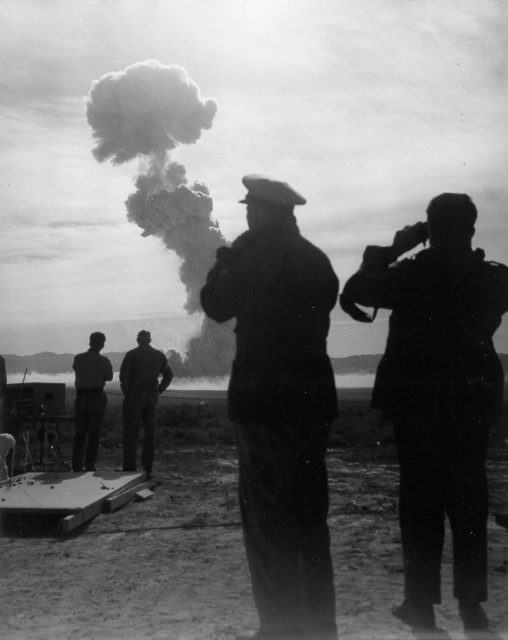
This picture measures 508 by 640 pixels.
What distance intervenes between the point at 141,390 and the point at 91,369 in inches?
25.4

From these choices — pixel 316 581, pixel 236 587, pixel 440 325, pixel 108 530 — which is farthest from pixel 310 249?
pixel 108 530

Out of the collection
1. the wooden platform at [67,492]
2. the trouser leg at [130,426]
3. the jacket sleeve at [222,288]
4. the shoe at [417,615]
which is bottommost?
the wooden platform at [67,492]

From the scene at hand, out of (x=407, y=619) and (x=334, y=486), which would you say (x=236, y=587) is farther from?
(x=334, y=486)

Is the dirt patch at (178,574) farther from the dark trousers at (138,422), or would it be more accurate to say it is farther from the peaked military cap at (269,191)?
the peaked military cap at (269,191)

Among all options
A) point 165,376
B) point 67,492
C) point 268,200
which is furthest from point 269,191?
point 165,376

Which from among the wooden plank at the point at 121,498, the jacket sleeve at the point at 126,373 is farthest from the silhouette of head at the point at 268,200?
the jacket sleeve at the point at 126,373

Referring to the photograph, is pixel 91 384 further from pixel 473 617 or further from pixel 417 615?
pixel 473 617

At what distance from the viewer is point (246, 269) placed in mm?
3240

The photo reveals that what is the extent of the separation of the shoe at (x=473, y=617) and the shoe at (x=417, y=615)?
0.13m

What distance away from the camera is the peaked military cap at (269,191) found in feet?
11.0

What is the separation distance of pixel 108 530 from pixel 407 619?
4059 mm

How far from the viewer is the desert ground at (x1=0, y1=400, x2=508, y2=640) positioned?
3.80m

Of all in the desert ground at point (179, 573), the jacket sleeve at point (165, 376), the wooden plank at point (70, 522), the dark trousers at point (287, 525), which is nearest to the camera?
the dark trousers at point (287, 525)

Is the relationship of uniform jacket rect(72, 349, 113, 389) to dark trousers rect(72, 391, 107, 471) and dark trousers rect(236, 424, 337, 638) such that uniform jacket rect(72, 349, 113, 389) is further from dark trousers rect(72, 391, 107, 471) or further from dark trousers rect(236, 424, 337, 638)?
dark trousers rect(236, 424, 337, 638)
